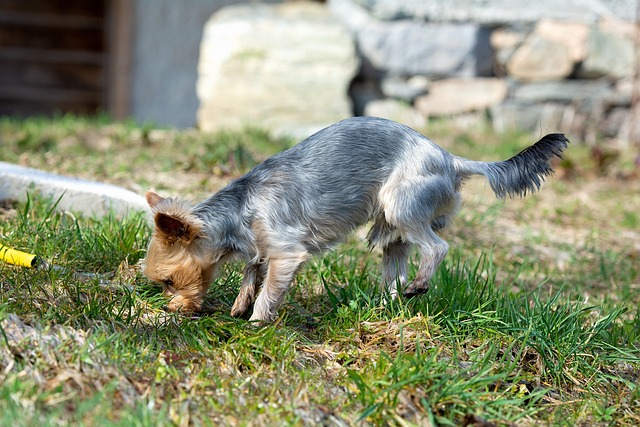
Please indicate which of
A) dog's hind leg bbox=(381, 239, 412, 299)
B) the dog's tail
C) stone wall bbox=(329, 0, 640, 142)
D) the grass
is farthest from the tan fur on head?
stone wall bbox=(329, 0, 640, 142)

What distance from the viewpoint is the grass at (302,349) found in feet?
11.2

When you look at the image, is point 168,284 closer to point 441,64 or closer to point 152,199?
point 152,199

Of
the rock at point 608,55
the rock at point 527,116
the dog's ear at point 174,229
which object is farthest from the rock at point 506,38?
the dog's ear at point 174,229

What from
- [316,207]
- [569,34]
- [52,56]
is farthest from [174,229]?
[52,56]

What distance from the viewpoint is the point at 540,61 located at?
9852mm

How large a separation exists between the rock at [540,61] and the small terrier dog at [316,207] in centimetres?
593

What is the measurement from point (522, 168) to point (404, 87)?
6035mm

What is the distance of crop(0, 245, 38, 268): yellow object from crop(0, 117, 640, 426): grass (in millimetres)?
44

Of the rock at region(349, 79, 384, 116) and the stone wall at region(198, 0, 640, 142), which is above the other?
the stone wall at region(198, 0, 640, 142)

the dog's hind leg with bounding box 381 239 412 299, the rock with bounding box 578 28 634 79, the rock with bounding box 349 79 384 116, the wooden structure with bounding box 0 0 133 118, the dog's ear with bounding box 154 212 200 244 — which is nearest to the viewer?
the dog's ear with bounding box 154 212 200 244

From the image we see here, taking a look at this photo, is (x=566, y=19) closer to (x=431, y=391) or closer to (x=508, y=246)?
(x=508, y=246)

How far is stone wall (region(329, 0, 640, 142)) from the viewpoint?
984cm

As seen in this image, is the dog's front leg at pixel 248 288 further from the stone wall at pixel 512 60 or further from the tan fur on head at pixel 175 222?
the stone wall at pixel 512 60

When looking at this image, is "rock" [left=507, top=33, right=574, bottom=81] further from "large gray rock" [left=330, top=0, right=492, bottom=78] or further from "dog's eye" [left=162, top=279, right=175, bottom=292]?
"dog's eye" [left=162, top=279, right=175, bottom=292]
